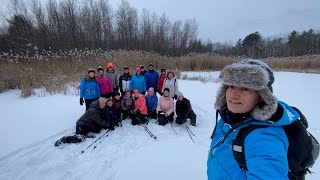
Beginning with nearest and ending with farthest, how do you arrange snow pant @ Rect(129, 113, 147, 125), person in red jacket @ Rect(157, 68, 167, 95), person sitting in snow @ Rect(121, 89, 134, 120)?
1. snow pant @ Rect(129, 113, 147, 125)
2. person sitting in snow @ Rect(121, 89, 134, 120)
3. person in red jacket @ Rect(157, 68, 167, 95)

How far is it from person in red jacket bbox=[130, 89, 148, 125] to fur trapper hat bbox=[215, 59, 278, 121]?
5126mm

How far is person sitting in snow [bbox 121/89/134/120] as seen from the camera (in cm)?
674

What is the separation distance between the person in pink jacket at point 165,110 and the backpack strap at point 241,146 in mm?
5069

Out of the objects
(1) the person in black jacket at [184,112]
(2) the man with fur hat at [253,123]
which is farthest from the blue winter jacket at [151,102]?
(2) the man with fur hat at [253,123]

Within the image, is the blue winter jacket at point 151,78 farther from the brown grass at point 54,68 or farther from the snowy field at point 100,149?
the brown grass at point 54,68

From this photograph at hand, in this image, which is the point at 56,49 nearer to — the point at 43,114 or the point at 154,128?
the point at 43,114

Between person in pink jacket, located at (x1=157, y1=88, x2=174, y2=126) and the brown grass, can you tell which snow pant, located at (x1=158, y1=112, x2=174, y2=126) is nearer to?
person in pink jacket, located at (x1=157, y1=88, x2=174, y2=126)

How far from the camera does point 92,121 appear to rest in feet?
18.5

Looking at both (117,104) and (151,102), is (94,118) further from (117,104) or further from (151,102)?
(151,102)

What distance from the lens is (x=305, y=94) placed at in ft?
27.8

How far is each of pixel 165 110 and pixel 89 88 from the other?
6.95 feet

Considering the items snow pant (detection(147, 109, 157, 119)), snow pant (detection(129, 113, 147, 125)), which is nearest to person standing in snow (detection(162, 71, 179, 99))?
snow pant (detection(147, 109, 157, 119))

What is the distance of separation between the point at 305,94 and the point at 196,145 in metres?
5.94

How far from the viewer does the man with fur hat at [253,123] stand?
1025 mm
